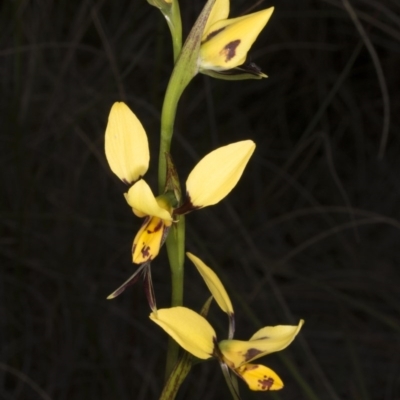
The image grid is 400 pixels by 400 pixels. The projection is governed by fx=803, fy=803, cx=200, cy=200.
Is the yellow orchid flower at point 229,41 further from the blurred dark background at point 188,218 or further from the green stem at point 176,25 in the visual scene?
the blurred dark background at point 188,218

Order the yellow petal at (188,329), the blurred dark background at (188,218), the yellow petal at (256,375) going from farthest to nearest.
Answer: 1. the blurred dark background at (188,218)
2. the yellow petal at (256,375)
3. the yellow petal at (188,329)

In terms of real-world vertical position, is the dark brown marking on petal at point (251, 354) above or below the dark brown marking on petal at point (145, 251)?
below

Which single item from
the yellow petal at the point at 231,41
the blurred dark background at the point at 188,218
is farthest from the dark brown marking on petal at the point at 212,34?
the blurred dark background at the point at 188,218

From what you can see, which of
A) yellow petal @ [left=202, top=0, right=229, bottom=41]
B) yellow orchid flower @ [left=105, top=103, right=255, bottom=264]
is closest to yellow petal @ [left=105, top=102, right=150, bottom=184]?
yellow orchid flower @ [left=105, top=103, right=255, bottom=264]

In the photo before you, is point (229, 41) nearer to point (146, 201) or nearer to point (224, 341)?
point (146, 201)

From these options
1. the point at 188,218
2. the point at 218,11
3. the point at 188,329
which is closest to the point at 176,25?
the point at 218,11

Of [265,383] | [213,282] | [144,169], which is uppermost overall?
[144,169]

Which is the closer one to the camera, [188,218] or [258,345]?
[258,345]

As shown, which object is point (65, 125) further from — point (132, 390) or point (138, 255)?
point (138, 255)
